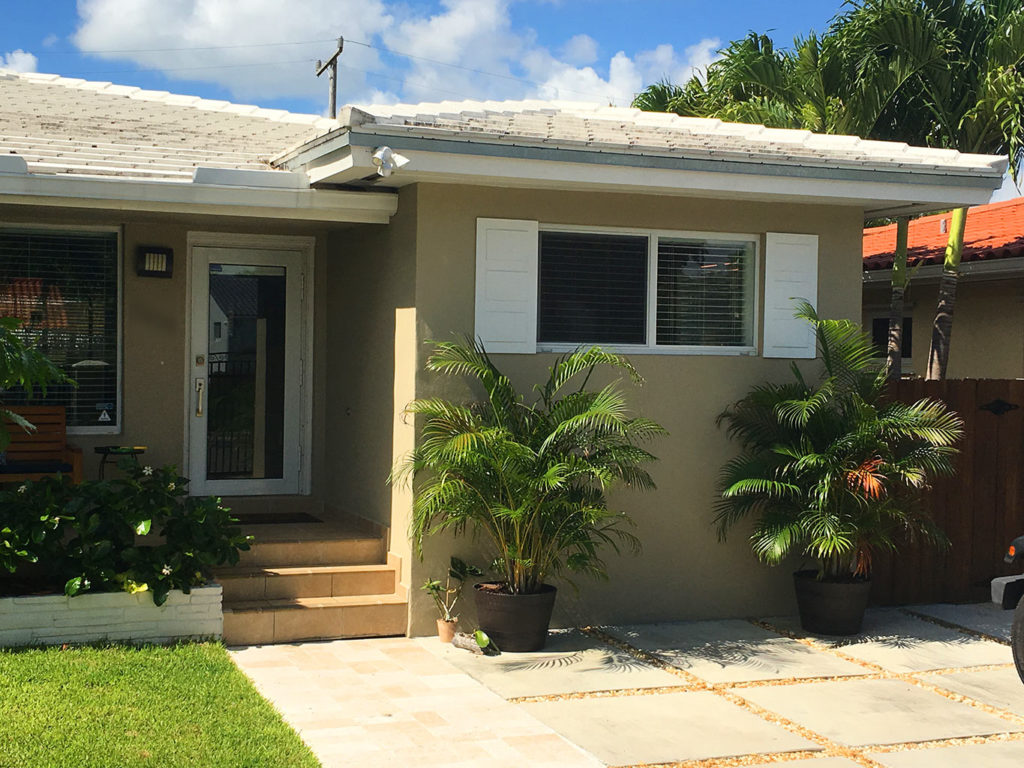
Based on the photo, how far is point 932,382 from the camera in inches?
360

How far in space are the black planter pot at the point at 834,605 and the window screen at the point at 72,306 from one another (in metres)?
5.68

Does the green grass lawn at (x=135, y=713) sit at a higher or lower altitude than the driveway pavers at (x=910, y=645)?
higher

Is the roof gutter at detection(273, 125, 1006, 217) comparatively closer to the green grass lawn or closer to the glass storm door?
the glass storm door

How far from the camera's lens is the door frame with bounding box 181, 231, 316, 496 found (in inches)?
376

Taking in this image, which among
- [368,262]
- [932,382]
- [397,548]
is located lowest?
[397,548]

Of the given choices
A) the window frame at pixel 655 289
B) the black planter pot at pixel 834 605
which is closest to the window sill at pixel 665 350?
the window frame at pixel 655 289

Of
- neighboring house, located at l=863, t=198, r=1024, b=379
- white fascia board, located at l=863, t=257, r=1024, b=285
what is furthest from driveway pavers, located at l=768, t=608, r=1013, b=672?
neighboring house, located at l=863, t=198, r=1024, b=379

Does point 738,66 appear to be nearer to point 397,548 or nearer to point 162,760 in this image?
point 397,548

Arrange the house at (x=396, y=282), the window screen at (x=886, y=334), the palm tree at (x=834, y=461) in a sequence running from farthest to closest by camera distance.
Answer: the window screen at (x=886, y=334), the palm tree at (x=834, y=461), the house at (x=396, y=282)

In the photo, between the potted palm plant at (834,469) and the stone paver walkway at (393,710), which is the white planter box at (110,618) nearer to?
the stone paver walkway at (393,710)

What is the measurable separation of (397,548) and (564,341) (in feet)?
6.45

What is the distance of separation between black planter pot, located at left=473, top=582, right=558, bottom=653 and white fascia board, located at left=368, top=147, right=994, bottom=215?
2822mm

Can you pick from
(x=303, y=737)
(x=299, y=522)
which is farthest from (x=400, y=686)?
(x=299, y=522)

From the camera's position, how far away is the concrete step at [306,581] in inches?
313
